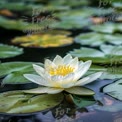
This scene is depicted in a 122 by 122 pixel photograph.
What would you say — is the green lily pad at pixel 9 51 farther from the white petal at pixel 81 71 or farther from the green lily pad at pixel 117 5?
the green lily pad at pixel 117 5

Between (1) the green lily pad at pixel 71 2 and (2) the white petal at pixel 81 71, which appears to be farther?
(1) the green lily pad at pixel 71 2

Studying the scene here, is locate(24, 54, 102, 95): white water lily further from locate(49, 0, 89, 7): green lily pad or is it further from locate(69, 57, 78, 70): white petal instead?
locate(49, 0, 89, 7): green lily pad

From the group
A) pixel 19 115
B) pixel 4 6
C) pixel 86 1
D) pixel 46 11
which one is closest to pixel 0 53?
pixel 19 115

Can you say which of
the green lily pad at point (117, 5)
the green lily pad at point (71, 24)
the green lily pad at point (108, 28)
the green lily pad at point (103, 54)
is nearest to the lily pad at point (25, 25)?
the green lily pad at point (71, 24)

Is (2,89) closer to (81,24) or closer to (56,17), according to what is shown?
(81,24)

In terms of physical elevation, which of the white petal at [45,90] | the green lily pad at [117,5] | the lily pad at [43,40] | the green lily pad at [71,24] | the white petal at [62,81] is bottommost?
the lily pad at [43,40]
